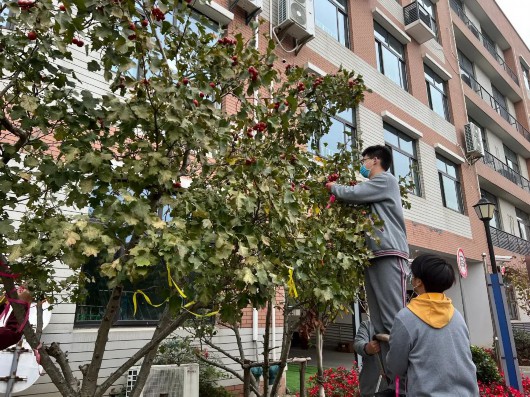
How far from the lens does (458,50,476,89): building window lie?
18.6 m

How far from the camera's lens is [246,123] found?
2.79 meters

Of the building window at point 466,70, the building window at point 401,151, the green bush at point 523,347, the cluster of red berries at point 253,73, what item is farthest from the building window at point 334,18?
the green bush at point 523,347

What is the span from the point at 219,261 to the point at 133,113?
3.19 feet

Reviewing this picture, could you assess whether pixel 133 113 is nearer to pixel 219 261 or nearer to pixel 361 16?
pixel 219 261

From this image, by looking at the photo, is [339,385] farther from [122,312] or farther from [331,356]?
[331,356]

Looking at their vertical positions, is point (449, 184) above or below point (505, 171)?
below

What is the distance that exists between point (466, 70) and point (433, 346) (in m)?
20.6

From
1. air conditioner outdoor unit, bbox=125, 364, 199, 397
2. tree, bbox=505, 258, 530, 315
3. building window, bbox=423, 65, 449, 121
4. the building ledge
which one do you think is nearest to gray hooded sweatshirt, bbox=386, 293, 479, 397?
air conditioner outdoor unit, bbox=125, 364, 199, 397

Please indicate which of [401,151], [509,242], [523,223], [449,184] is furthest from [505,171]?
[401,151]

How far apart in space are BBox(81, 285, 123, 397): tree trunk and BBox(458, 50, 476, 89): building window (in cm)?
1933

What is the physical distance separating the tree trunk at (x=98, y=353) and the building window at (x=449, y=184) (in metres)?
13.6

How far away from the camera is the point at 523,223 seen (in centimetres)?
2220

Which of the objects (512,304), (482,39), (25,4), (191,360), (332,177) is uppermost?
(482,39)

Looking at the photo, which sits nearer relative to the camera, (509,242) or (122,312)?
(122,312)
